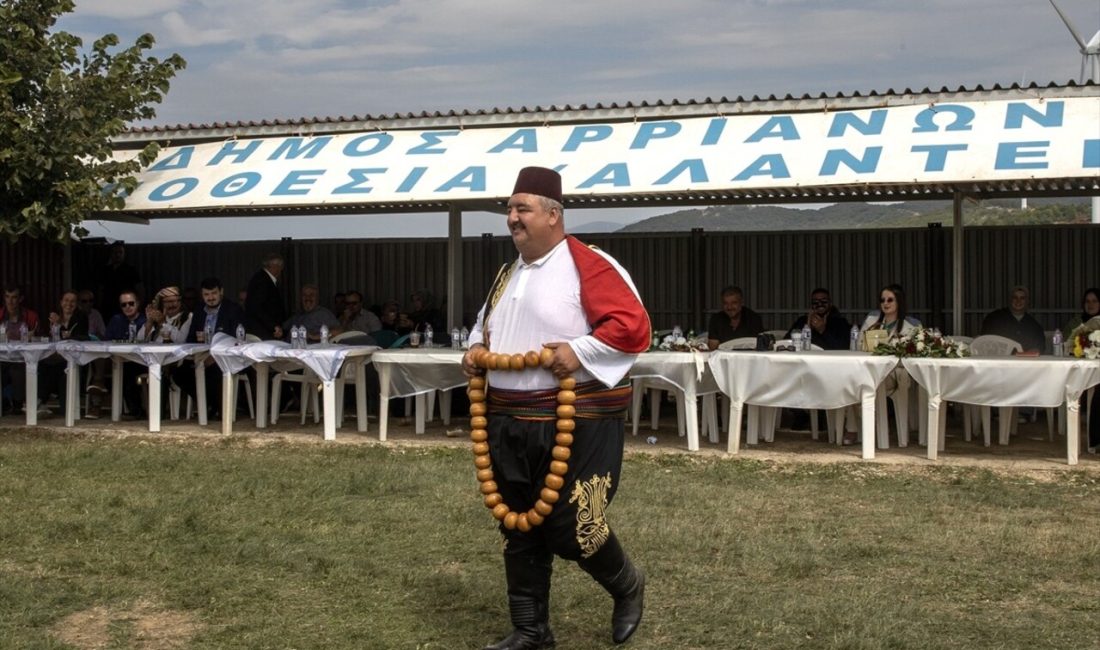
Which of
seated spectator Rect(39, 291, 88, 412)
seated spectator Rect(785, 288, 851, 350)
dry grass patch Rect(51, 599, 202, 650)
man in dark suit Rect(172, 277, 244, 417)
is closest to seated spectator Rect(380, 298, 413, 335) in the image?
man in dark suit Rect(172, 277, 244, 417)

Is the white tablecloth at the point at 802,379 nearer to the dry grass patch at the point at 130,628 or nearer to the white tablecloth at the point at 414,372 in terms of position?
the white tablecloth at the point at 414,372

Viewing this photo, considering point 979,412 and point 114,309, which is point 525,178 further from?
point 114,309

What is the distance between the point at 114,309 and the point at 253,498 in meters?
9.21

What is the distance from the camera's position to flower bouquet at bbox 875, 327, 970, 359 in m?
10.2

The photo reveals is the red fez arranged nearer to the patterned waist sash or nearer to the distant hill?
the patterned waist sash

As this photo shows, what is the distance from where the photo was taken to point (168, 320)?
1262 cm

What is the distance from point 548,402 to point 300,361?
6.83 m

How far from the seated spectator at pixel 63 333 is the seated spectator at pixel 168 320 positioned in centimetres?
90

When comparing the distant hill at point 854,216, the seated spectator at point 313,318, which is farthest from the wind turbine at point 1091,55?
the seated spectator at point 313,318

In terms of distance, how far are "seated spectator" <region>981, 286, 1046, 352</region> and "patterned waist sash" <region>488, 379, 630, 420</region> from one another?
869 centimetres

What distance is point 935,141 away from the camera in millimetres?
11398

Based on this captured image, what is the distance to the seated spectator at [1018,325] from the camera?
12734 mm

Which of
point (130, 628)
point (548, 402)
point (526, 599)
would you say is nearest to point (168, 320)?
point (130, 628)

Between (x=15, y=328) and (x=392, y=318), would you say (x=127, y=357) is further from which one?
(x=392, y=318)
